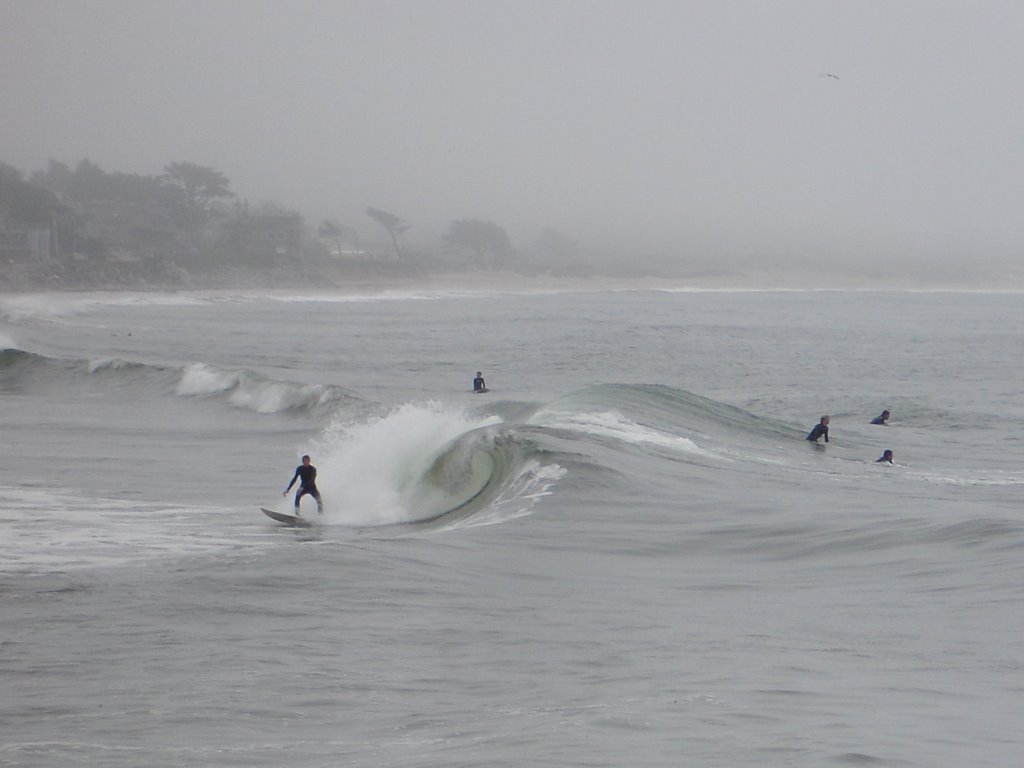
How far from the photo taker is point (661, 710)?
8.84 meters

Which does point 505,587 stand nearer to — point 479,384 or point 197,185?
point 479,384

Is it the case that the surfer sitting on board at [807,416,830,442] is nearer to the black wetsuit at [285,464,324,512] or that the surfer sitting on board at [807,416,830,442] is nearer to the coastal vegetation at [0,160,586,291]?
the black wetsuit at [285,464,324,512]

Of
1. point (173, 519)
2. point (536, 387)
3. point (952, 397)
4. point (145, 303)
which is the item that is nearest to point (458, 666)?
point (173, 519)

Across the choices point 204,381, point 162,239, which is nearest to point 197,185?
point 162,239

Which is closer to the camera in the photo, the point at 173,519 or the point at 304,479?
the point at 173,519

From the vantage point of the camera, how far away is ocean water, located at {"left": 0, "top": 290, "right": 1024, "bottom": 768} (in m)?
8.43

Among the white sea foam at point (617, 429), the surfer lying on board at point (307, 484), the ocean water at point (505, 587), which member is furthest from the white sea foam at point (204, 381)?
the surfer lying on board at point (307, 484)

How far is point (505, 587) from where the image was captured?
12.7 m

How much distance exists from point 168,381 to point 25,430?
10.3 metres

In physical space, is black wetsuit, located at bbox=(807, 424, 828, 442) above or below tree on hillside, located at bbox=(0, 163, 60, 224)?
below

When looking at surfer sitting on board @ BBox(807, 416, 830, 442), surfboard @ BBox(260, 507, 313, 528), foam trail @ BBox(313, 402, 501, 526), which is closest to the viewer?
surfboard @ BBox(260, 507, 313, 528)

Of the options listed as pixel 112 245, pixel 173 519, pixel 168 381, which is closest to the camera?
pixel 173 519

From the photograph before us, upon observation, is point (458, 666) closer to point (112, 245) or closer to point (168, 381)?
point (168, 381)

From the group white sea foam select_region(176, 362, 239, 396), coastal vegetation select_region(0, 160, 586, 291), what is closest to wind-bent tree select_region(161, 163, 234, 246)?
coastal vegetation select_region(0, 160, 586, 291)
